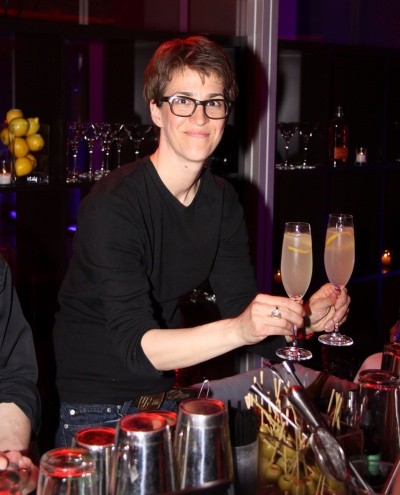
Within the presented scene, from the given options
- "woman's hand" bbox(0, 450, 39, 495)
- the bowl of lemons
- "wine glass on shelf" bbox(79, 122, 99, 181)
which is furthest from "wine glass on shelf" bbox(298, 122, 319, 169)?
"woman's hand" bbox(0, 450, 39, 495)

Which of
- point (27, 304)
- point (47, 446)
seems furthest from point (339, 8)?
point (47, 446)

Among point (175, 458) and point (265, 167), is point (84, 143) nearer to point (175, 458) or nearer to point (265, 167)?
point (265, 167)

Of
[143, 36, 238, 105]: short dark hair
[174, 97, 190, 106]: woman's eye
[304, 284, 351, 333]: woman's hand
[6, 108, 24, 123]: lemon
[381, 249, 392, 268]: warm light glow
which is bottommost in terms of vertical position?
[381, 249, 392, 268]: warm light glow

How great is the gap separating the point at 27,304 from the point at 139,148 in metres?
0.84

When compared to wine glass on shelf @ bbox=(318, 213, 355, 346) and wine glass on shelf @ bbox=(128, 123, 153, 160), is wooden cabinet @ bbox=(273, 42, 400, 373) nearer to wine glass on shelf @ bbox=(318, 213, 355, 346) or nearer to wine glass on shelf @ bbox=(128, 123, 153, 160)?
wine glass on shelf @ bbox=(128, 123, 153, 160)

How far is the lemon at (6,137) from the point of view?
2980 mm

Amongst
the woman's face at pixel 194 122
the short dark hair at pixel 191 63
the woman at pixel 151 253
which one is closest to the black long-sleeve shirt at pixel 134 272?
the woman at pixel 151 253

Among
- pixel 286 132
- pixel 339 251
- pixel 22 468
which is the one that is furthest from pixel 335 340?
pixel 286 132

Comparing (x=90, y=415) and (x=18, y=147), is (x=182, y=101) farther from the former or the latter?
(x=18, y=147)

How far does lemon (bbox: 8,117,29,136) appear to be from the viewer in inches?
117

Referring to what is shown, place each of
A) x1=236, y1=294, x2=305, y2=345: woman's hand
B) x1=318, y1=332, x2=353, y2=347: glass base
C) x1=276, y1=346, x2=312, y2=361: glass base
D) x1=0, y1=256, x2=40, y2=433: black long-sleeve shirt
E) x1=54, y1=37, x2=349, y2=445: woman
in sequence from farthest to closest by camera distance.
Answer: x1=318, y1=332, x2=353, y2=347: glass base < x1=276, y1=346, x2=312, y2=361: glass base < x1=54, y1=37, x2=349, y2=445: woman < x1=0, y1=256, x2=40, y2=433: black long-sleeve shirt < x1=236, y1=294, x2=305, y2=345: woman's hand

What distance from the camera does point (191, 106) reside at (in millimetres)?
1977

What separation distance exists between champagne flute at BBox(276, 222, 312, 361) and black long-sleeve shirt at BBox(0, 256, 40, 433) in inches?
24.4

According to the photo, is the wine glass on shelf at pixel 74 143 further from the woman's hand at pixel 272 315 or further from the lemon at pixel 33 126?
the woman's hand at pixel 272 315
